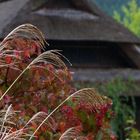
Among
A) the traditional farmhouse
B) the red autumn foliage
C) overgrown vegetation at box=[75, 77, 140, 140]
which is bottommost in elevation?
overgrown vegetation at box=[75, 77, 140, 140]

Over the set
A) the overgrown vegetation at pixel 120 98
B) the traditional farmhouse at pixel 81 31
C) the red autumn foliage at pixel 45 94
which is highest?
the red autumn foliage at pixel 45 94

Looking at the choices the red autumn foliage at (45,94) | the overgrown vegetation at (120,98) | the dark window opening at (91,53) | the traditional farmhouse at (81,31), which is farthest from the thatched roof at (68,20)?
the red autumn foliage at (45,94)

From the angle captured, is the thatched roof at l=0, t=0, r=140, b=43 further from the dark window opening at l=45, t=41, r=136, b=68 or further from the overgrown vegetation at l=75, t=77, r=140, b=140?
the overgrown vegetation at l=75, t=77, r=140, b=140

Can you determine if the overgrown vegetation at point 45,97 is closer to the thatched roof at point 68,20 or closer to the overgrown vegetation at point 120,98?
the overgrown vegetation at point 120,98

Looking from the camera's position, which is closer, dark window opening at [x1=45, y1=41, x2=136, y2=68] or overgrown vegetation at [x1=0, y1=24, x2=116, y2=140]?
overgrown vegetation at [x1=0, y1=24, x2=116, y2=140]

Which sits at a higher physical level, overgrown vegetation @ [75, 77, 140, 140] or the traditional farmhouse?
the traditional farmhouse

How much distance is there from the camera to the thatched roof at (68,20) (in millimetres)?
12570

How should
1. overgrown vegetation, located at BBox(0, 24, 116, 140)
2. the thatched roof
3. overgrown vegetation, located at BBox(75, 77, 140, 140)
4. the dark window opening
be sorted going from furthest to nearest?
the dark window opening
the thatched roof
overgrown vegetation, located at BBox(75, 77, 140, 140)
overgrown vegetation, located at BBox(0, 24, 116, 140)

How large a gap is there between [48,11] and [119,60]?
5.92 feet

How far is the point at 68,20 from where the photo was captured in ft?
43.0

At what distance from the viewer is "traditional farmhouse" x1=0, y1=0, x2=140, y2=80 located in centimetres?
1266

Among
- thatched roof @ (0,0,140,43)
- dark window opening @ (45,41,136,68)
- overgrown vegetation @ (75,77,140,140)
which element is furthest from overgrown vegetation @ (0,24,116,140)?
dark window opening @ (45,41,136,68)

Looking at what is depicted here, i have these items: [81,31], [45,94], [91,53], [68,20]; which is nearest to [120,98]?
[91,53]

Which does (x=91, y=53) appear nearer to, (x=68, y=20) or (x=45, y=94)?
(x=68, y=20)
